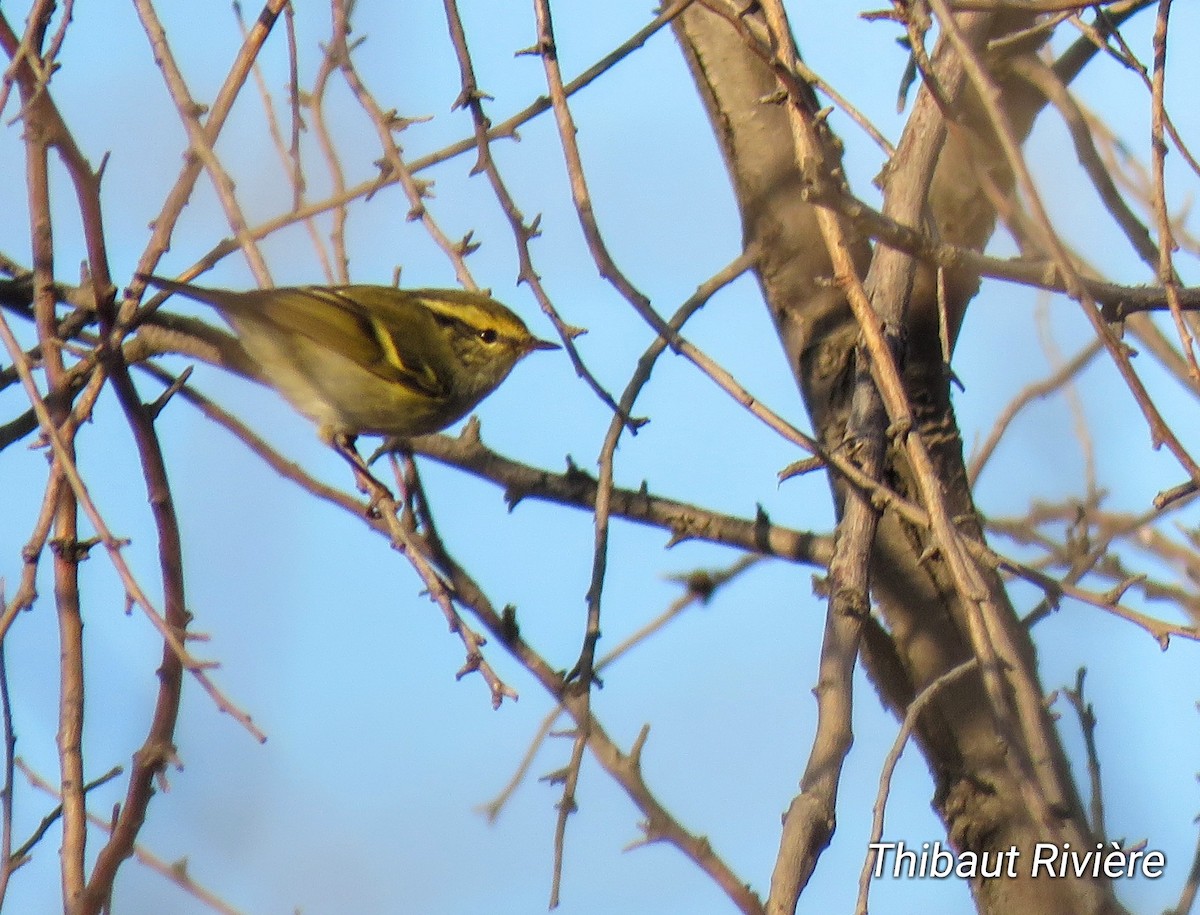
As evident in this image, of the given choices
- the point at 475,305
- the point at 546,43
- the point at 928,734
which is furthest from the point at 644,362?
the point at 475,305

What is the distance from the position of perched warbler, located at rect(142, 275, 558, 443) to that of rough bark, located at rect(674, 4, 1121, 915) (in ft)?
3.28

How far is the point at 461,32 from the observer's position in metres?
2.67

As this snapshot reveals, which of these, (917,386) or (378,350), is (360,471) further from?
(917,386)

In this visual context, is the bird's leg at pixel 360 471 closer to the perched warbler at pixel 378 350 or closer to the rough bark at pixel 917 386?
the perched warbler at pixel 378 350

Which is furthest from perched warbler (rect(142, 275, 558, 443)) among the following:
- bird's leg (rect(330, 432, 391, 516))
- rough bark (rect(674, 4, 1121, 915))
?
rough bark (rect(674, 4, 1121, 915))

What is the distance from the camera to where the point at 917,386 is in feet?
11.9

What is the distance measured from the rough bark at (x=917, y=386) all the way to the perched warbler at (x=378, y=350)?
100 centimetres

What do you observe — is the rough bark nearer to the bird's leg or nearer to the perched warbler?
the perched warbler

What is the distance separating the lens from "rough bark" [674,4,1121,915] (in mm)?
3340

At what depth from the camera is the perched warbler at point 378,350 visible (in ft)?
14.0

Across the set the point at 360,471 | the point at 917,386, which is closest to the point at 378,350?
the point at 360,471

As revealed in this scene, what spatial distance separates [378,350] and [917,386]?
1924 millimetres

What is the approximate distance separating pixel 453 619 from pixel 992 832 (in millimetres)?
1652

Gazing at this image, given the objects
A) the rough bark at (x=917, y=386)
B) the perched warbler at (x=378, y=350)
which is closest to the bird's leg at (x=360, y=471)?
the perched warbler at (x=378, y=350)
